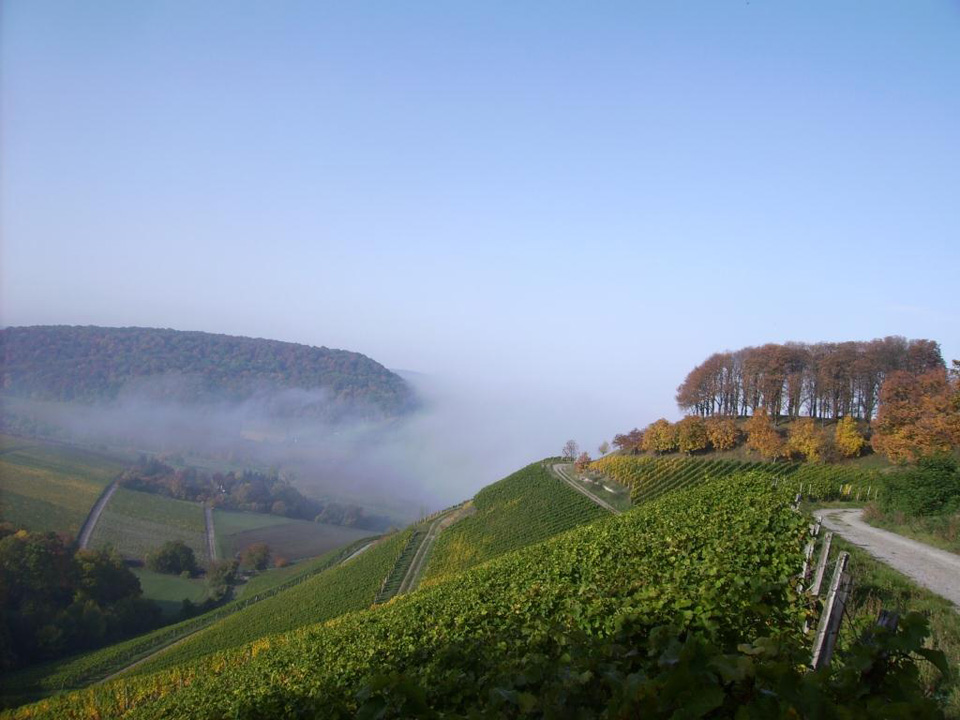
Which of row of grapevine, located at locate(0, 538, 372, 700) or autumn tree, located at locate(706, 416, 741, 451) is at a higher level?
autumn tree, located at locate(706, 416, 741, 451)

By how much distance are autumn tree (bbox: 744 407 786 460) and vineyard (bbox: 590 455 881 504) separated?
4.19 ft

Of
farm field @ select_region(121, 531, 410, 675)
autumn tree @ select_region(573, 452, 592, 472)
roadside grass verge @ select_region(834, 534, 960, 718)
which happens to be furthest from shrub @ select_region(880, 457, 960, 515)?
autumn tree @ select_region(573, 452, 592, 472)

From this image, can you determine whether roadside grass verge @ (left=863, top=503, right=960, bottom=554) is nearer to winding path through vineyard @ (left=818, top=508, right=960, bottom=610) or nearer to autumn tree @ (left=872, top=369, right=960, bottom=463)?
winding path through vineyard @ (left=818, top=508, right=960, bottom=610)

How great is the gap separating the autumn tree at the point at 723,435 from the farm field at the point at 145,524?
51137 mm

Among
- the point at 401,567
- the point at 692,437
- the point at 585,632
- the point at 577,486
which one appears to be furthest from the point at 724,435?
the point at 585,632

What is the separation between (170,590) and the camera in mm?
56438

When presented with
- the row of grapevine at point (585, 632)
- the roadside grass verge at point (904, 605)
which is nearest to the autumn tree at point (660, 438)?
the row of grapevine at point (585, 632)

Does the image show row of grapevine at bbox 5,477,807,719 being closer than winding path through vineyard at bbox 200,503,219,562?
Yes

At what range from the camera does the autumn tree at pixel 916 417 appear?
30891mm

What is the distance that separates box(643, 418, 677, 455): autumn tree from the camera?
4888 cm

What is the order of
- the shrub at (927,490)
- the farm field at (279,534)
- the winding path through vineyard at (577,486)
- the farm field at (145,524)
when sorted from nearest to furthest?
the shrub at (927,490) → the winding path through vineyard at (577,486) → the farm field at (145,524) → the farm field at (279,534)

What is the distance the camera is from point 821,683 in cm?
252

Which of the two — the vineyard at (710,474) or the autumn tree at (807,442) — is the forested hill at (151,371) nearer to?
the vineyard at (710,474)

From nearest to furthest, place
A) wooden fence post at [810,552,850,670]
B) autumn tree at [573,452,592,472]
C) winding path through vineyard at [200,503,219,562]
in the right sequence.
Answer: wooden fence post at [810,552,850,670] < autumn tree at [573,452,592,472] < winding path through vineyard at [200,503,219,562]
